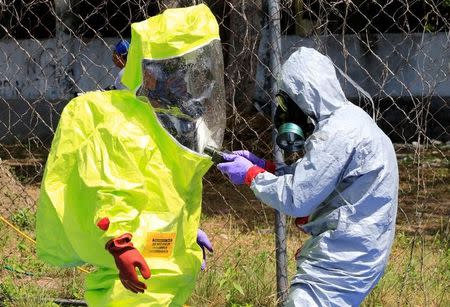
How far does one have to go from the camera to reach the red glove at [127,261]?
318cm

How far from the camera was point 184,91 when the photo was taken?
3516 mm

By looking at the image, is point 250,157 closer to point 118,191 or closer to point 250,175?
point 250,175

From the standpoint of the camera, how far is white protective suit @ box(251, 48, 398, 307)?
3.33 m

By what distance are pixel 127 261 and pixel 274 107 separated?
1.54 m

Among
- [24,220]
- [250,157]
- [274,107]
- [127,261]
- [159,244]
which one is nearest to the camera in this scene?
[127,261]

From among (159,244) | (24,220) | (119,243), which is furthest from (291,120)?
(24,220)

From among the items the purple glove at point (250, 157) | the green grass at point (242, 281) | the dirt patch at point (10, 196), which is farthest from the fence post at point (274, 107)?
the dirt patch at point (10, 196)

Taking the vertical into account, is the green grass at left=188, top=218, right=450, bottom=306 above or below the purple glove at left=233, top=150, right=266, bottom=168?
below

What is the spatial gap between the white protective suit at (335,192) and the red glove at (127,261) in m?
0.53

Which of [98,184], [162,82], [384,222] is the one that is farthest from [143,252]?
[384,222]

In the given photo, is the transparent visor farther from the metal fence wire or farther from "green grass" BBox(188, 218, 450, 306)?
"green grass" BBox(188, 218, 450, 306)

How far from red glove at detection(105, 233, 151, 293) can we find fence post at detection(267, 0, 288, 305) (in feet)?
4.19

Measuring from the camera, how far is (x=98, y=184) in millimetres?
3232

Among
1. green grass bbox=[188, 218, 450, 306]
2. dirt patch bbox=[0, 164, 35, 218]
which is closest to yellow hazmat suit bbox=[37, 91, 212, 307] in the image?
green grass bbox=[188, 218, 450, 306]
